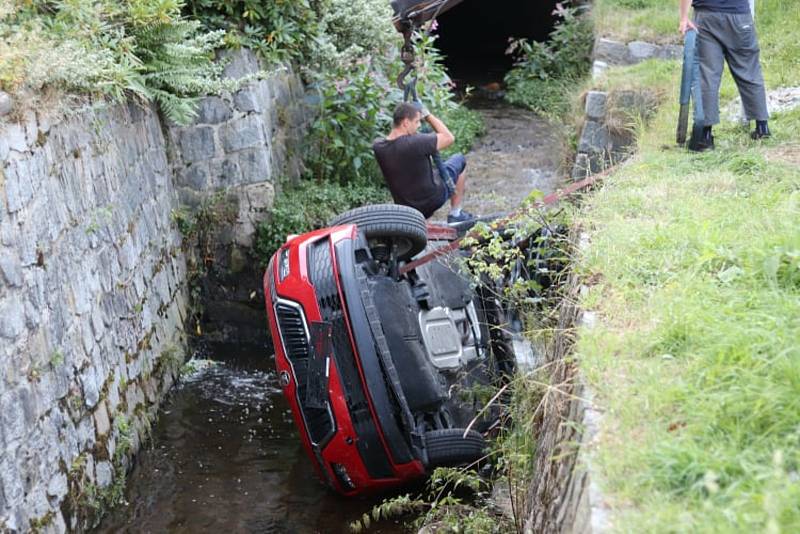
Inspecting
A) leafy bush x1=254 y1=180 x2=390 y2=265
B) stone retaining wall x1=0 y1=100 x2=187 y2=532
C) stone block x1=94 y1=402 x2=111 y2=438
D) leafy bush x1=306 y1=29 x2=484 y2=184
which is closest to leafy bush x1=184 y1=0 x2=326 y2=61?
leafy bush x1=306 y1=29 x2=484 y2=184

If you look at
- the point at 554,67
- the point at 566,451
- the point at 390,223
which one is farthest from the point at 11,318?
the point at 554,67

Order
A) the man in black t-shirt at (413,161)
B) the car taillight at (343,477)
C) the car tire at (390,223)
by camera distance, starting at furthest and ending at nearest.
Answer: the man in black t-shirt at (413,161), the car tire at (390,223), the car taillight at (343,477)

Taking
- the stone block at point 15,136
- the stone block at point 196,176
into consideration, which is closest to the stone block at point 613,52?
the stone block at point 196,176

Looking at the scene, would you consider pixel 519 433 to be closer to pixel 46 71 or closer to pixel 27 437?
pixel 27 437

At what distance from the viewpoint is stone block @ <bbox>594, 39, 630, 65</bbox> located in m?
11.1

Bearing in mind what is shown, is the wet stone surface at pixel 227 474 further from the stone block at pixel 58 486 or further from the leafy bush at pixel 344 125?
the leafy bush at pixel 344 125

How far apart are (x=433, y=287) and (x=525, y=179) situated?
17.0 feet

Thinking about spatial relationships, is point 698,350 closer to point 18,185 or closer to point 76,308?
point 18,185

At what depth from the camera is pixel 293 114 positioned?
928 cm

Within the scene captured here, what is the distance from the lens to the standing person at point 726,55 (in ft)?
20.6

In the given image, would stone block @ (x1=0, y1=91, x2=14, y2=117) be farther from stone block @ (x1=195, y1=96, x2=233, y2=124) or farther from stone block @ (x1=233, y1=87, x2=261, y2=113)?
stone block @ (x1=233, y1=87, x2=261, y2=113)

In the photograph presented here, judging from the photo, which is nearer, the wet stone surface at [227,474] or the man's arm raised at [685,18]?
the wet stone surface at [227,474]

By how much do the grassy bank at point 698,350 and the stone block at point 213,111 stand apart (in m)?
3.90

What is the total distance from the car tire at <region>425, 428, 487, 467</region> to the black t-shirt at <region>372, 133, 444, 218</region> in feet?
8.84
